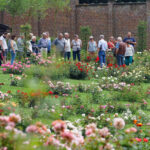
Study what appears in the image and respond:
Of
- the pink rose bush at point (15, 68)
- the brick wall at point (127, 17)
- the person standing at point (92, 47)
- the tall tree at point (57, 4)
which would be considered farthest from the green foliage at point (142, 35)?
the pink rose bush at point (15, 68)

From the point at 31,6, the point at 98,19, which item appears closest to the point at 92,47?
the point at 31,6

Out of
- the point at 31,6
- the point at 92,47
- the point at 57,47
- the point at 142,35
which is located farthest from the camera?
the point at 31,6

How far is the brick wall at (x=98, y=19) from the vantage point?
115ft

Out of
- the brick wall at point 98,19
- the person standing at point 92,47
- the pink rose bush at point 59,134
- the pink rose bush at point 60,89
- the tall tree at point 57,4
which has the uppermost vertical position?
the tall tree at point 57,4

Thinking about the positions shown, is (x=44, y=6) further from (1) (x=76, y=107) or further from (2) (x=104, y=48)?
(1) (x=76, y=107)

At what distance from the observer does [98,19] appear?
120ft

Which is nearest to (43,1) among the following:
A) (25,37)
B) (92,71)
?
(25,37)

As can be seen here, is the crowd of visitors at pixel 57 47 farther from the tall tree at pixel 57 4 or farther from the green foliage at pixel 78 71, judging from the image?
the tall tree at pixel 57 4

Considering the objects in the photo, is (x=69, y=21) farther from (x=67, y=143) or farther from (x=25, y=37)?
(x=67, y=143)

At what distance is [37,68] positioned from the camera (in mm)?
13000

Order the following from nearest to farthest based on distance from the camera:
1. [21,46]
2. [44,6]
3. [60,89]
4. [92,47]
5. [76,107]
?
[76,107] < [60,89] < [21,46] < [92,47] < [44,6]

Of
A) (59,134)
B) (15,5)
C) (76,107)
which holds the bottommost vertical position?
(76,107)

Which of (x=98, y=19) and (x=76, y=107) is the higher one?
(x=98, y=19)

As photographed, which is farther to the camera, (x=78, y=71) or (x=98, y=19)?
(x=98, y=19)
